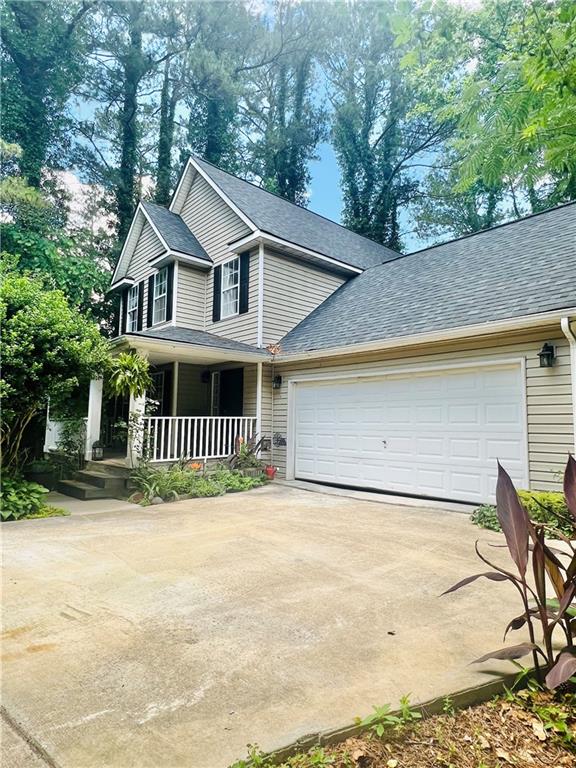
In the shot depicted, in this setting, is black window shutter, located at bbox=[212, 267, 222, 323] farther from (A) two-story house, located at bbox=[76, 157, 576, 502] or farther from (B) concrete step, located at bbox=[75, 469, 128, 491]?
(B) concrete step, located at bbox=[75, 469, 128, 491]

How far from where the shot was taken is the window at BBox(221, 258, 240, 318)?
10.9 metres

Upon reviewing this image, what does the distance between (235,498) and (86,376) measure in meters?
3.29

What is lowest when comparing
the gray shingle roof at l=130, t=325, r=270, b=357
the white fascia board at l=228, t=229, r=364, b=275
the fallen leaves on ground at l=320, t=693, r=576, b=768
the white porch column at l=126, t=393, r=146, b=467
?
the fallen leaves on ground at l=320, t=693, r=576, b=768

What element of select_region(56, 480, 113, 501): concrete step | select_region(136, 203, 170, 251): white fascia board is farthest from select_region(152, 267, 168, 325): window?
select_region(56, 480, 113, 501): concrete step

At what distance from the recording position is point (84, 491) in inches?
293

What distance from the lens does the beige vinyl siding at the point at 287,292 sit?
1028 cm

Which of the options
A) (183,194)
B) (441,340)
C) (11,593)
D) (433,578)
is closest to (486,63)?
(441,340)

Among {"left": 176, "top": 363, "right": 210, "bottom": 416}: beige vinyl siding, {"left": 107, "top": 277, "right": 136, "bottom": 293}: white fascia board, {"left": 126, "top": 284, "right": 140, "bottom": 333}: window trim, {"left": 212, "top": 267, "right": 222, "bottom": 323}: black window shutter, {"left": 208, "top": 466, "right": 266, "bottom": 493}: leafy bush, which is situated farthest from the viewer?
{"left": 107, "top": 277, "right": 136, "bottom": 293}: white fascia board

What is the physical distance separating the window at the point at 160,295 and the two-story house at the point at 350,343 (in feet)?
0.29

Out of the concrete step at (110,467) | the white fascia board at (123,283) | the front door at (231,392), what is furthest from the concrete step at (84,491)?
the white fascia board at (123,283)

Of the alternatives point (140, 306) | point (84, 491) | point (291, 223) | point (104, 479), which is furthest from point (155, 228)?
point (84, 491)

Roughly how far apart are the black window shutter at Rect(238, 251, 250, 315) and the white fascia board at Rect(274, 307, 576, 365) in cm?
211

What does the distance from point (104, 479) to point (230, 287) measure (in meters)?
5.71

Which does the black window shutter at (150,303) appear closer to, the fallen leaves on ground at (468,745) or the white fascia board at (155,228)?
the white fascia board at (155,228)
